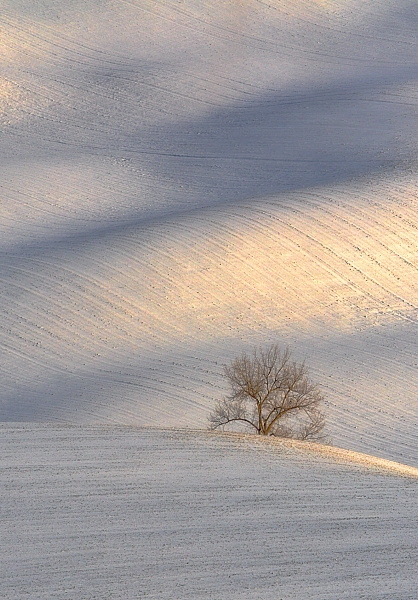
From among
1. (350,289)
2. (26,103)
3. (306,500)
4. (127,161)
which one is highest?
(26,103)

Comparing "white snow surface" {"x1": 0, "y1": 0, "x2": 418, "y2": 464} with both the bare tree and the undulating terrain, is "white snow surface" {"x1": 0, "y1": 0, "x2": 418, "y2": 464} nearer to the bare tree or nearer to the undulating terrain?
the undulating terrain

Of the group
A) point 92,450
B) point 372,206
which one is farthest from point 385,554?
point 372,206

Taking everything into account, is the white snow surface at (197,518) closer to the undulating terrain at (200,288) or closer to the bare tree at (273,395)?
the undulating terrain at (200,288)

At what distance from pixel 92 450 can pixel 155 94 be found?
30.1 meters

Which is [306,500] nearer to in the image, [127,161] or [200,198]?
[200,198]

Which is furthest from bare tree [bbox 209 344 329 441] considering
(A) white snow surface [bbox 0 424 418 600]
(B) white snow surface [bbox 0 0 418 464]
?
(B) white snow surface [bbox 0 0 418 464]

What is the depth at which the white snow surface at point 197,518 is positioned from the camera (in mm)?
11875

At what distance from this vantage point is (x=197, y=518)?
13.9m

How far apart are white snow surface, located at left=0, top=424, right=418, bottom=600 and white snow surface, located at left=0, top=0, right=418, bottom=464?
16.9 ft

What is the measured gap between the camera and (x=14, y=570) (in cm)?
1227

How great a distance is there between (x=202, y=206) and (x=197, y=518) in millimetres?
21648

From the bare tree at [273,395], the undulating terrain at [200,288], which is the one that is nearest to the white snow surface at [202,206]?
the undulating terrain at [200,288]

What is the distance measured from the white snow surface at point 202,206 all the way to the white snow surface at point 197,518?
514 cm

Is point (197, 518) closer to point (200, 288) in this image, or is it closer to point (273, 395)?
point (273, 395)
